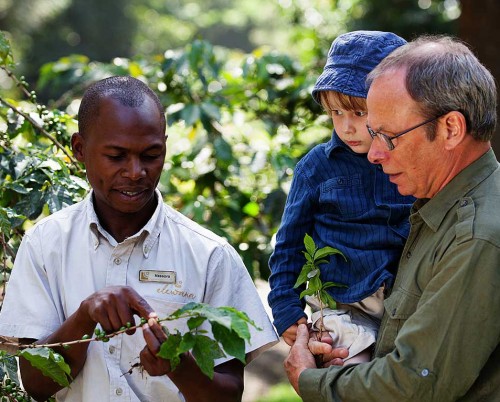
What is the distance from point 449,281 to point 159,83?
10.6 feet

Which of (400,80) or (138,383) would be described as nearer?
(400,80)

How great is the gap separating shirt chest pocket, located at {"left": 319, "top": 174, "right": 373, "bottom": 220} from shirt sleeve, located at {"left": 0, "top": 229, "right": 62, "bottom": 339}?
3.02 feet

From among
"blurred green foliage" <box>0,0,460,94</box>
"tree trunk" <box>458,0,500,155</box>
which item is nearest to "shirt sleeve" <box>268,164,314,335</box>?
"tree trunk" <box>458,0,500,155</box>

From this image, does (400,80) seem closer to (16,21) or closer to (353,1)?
(353,1)

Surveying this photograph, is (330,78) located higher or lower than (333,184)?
higher

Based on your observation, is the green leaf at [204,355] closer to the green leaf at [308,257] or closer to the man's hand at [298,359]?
the man's hand at [298,359]

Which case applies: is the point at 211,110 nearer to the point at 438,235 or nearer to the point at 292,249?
the point at 292,249

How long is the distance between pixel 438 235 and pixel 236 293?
70 centimetres

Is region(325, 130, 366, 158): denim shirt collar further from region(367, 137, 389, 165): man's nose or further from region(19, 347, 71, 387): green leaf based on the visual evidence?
region(19, 347, 71, 387): green leaf

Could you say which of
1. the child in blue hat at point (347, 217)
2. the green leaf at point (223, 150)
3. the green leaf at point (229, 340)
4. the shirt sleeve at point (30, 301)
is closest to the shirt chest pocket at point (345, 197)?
the child in blue hat at point (347, 217)

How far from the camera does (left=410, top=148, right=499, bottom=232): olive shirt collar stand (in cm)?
244

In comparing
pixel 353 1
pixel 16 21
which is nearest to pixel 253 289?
pixel 353 1

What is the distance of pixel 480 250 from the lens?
2.25 metres

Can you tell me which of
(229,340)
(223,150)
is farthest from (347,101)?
(223,150)
